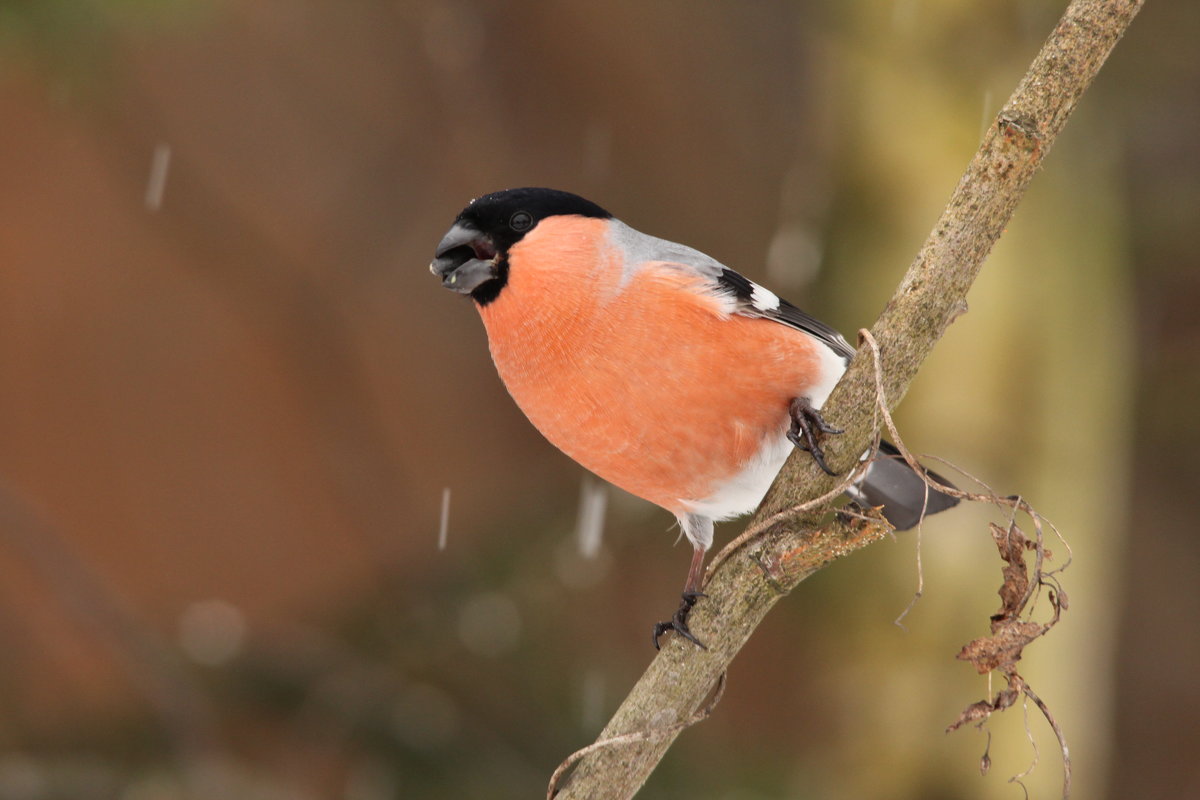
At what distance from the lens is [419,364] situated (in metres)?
6.07

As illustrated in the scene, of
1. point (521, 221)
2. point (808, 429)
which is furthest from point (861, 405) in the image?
point (521, 221)

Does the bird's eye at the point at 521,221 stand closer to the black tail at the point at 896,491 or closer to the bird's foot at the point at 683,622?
the bird's foot at the point at 683,622

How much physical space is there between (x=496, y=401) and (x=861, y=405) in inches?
192

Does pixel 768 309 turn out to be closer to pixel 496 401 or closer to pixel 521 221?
pixel 521 221

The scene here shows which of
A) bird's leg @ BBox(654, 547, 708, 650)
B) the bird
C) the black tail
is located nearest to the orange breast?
the bird

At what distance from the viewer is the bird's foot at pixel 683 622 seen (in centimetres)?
149

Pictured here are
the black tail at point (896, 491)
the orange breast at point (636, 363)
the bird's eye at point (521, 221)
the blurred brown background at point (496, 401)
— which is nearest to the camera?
the orange breast at point (636, 363)

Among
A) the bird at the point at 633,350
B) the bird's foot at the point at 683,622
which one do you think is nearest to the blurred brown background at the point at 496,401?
the bird's foot at the point at 683,622

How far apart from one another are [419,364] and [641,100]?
1.78 metres

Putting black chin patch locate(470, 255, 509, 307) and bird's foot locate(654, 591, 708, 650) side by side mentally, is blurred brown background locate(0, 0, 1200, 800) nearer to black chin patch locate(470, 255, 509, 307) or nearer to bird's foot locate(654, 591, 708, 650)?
bird's foot locate(654, 591, 708, 650)

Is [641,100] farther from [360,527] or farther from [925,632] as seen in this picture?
[925,632]

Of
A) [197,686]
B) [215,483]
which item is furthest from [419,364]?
[197,686]

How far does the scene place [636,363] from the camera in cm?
188

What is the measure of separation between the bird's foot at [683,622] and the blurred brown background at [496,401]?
0.74m
